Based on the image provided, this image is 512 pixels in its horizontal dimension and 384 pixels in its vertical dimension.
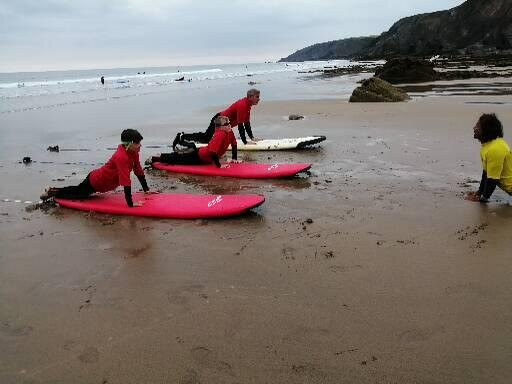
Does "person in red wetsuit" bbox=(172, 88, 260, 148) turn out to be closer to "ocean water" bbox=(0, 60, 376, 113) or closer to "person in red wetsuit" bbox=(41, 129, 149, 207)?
"person in red wetsuit" bbox=(41, 129, 149, 207)

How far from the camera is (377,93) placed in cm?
1852

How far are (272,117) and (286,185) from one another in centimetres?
924

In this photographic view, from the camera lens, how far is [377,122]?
1341cm

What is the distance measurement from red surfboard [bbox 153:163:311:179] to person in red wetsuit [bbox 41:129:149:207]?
6.01 feet

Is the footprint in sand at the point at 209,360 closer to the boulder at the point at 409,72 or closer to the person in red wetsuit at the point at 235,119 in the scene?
the person in red wetsuit at the point at 235,119

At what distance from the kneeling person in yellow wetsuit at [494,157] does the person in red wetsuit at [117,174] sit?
4.36 m

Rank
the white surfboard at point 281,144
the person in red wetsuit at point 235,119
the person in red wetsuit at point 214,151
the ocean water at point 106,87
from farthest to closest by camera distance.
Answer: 1. the ocean water at point 106,87
2. the white surfboard at point 281,144
3. the person in red wetsuit at point 235,119
4. the person in red wetsuit at point 214,151

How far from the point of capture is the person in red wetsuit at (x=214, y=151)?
8266 millimetres

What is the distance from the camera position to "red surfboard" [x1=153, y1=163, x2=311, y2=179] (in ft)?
25.7

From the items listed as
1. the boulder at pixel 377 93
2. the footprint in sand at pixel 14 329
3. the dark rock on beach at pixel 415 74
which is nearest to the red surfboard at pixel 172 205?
the footprint in sand at pixel 14 329

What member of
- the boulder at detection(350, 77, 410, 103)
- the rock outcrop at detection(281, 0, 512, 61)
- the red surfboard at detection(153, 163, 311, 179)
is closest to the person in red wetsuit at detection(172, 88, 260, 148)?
the red surfboard at detection(153, 163, 311, 179)

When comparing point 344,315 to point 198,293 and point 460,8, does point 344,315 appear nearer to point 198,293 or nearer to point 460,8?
point 198,293

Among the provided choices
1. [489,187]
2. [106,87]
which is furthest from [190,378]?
[106,87]

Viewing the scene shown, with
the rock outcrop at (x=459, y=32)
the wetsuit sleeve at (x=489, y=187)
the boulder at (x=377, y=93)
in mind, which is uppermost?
the rock outcrop at (x=459, y=32)
